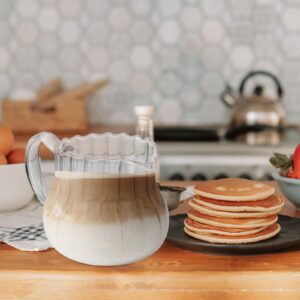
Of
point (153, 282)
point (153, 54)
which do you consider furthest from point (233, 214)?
point (153, 54)

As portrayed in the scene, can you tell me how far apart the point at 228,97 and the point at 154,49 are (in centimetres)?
48

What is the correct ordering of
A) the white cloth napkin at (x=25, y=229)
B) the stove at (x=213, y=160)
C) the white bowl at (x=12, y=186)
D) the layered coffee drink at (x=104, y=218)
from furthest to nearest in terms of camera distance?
the stove at (x=213, y=160) → the white bowl at (x=12, y=186) → the white cloth napkin at (x=25, y=229) → the layered coffee drink at (x=104, y=218)

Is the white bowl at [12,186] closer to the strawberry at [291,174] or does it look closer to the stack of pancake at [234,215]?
the stack of pancake at [234,215]

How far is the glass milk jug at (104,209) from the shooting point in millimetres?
687

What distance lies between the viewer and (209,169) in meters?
2.21

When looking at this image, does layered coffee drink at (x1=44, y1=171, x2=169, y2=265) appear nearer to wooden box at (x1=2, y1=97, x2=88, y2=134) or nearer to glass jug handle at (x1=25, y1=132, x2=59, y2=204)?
glass jug handle at (x1=25, y1=132, x2=59, y2=204)

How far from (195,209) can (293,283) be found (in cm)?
19

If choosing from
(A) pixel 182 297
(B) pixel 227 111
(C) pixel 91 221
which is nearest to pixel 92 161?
(C) pixel 91 221

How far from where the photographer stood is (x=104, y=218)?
0.68m

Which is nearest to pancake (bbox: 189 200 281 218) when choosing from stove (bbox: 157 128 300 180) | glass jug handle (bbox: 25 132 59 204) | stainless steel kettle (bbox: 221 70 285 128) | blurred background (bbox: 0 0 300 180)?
glass jug handle (bbox: 25 132 59 204)

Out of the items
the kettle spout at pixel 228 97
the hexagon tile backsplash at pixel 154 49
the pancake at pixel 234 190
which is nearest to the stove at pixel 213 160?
the kettle spout at pixel 228 97

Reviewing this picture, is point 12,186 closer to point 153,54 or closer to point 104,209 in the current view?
point 104,209

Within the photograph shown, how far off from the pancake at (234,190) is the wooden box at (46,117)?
75.4 inches

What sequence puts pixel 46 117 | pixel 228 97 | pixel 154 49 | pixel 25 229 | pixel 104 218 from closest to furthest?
1. pixel 104 218
2. pixel 25 229
3. pixel 46 117
4. pixel 228 97
5. pixel 154 49
